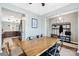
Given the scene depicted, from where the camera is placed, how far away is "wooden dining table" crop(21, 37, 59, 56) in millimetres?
1455

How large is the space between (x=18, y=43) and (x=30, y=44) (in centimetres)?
22

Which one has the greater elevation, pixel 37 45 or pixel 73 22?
pixel 73 22

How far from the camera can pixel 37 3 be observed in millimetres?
1538

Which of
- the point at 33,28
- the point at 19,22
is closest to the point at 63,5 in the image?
the point at 33,28

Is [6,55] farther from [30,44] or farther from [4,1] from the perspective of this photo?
[4,1]

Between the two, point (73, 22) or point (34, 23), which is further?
point (34, 23)

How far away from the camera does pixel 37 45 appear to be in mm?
1602

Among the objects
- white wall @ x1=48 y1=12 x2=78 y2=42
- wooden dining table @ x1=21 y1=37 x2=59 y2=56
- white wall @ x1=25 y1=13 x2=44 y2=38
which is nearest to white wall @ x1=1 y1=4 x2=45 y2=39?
white wall @ x1=25 y1=13 x2=44 y2=38

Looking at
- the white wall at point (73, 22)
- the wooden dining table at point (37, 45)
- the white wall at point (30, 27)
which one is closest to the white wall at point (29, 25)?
the white wall at point (30, 27)

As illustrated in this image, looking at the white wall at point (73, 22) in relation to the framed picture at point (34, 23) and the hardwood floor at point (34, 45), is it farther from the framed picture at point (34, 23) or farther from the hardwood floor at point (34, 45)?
the framed picture at point (34, 23)

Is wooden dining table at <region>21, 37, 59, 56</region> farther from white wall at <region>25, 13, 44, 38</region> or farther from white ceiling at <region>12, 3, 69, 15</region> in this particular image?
white ceiling at <region>12, 3, 69, 15</region>

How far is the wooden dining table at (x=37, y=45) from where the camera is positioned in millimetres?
1455

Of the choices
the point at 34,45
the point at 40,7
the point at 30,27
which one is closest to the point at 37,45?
the point at 34,45

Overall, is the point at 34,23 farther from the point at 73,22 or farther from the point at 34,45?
the point at 73,22
